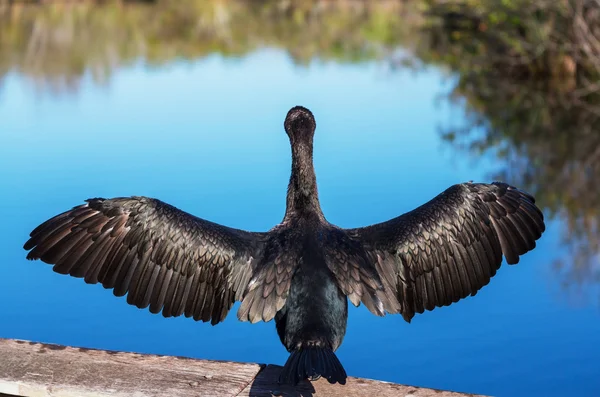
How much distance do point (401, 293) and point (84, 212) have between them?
1.53 metres

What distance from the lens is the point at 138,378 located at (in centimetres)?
334

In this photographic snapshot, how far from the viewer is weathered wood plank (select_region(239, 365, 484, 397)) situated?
335cm

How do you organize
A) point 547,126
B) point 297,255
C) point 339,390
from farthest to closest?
point 547,126 → point 297,255 → point 339,390

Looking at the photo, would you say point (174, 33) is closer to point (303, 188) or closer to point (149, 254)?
point (303, 188)

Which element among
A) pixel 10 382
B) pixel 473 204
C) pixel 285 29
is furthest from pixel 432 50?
pixel 10 382

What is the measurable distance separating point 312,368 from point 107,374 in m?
0.77

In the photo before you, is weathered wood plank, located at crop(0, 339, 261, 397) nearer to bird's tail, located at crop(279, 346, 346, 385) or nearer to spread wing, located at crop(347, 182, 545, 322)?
bird's tail, located at crop(279, 346, 346, 385)

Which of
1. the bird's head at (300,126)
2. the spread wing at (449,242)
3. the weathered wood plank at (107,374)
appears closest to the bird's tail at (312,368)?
the weathered wood plank at (107,374)

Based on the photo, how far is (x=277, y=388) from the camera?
341 cm

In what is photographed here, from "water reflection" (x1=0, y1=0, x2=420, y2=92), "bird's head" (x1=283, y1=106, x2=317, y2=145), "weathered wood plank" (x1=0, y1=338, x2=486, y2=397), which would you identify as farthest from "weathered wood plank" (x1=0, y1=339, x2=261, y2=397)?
"water reflection" (x1=0, y1=0, x2=420, y2=92)

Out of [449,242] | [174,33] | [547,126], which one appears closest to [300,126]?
[449,242]

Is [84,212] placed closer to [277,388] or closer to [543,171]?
[277,388]

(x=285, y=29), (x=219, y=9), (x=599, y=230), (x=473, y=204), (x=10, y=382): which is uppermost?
(x=219, y=9)

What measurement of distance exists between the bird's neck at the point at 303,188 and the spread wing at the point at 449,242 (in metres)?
0.22
